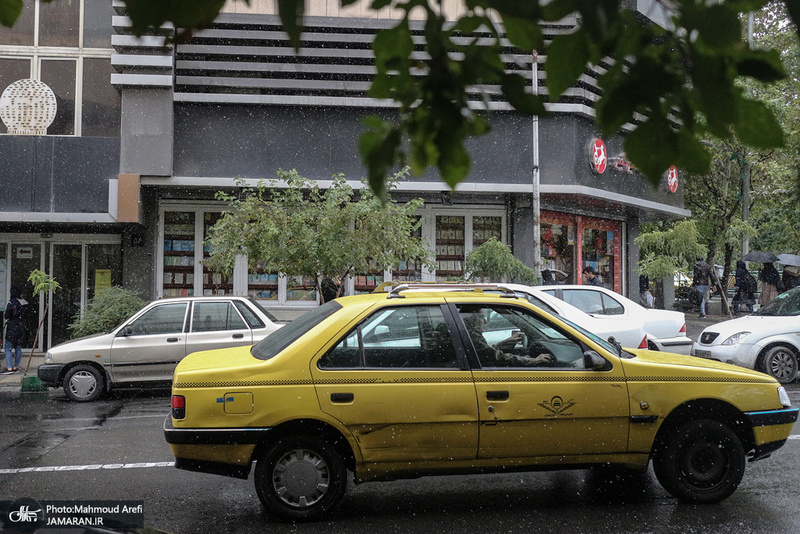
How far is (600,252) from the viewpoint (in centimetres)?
1969

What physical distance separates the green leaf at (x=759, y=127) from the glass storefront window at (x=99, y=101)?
16.0 meters

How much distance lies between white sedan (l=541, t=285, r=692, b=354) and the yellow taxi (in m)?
5.78

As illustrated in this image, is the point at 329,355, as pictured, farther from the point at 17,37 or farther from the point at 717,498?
the point at 17,37

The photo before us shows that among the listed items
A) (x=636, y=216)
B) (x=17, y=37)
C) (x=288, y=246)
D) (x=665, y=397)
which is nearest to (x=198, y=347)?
(x=288, y=246)

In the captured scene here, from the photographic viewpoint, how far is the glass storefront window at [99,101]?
1570 cm

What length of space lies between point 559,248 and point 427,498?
13.7m

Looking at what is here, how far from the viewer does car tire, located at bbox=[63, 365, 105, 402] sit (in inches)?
389

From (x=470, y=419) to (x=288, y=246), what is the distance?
7118mm

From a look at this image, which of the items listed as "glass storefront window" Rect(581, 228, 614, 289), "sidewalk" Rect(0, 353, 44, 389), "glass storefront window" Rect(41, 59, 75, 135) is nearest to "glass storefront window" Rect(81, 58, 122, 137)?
"glass storefront window" Rect(41, 59, 75, 135)

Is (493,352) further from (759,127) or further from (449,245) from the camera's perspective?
(449,245)

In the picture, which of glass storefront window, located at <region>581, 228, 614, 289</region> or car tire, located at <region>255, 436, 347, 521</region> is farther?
glass storefront window, located at <region>581, 228, 614, 289</region>

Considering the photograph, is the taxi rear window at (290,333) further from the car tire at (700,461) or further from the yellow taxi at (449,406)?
the car tire at (700,461)

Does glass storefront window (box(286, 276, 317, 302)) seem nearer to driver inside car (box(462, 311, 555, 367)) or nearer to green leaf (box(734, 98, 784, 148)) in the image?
driver inside car (box(462, 311, 555, 367))

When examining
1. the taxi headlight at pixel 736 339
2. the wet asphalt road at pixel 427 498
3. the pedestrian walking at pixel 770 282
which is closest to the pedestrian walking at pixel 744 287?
the pedestrian walking at pixel 770 282
